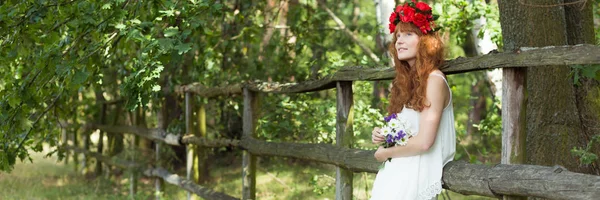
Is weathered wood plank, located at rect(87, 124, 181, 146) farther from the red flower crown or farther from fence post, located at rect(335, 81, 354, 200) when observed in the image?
the red flower crown

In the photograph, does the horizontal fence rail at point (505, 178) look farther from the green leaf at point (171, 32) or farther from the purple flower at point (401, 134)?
the green leaf at point (171, 32)

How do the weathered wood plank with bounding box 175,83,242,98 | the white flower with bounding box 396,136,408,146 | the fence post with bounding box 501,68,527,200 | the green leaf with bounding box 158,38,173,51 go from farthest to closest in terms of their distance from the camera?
1. the weathered wood plank with bounding box 175,83,242,98
2. the green leaf with bounding box 158,38,173,51
3. the white flower with bounding box 396,136,408,146
4. the fence post with bounding box 501,68,527,200

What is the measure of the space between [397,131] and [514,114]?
63 cm

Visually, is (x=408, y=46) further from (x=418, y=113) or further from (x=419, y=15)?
(x=418, y=113)

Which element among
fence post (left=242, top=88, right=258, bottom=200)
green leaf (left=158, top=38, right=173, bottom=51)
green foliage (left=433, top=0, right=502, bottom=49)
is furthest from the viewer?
green foliage (left=433, top=0, right=502, bottom=49)

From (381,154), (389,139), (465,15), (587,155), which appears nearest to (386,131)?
(389,139)

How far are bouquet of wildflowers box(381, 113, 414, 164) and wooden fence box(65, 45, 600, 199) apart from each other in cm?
30

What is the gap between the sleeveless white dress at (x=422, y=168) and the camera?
4.48 meters

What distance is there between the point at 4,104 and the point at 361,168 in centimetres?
304

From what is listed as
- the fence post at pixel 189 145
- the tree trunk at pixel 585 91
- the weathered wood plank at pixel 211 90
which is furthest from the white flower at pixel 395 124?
the fence post at pixel 189 145

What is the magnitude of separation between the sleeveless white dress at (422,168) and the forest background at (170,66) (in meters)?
0.72

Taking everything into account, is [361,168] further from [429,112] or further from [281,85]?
[281,85]

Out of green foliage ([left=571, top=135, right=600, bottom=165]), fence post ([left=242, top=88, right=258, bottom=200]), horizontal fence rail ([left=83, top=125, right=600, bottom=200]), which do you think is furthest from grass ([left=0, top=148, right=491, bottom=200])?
green foliage ([left=571, top=135, right=600, bottom=165])

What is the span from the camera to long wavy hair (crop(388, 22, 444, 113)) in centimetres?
442
